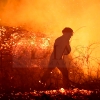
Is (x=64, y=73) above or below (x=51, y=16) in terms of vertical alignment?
below

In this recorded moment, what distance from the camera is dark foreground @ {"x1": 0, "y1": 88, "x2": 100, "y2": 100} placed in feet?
20.3

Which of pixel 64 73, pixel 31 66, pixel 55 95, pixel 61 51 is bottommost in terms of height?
pixel 55 95

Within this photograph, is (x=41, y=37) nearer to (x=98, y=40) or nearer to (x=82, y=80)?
(x=98, y=40)

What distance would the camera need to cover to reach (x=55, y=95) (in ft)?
21.3

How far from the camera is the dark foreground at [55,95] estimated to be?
20.3 feet

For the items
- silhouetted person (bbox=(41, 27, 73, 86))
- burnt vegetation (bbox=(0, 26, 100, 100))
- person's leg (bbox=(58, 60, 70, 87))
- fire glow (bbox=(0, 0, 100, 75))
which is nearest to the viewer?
burnt vegetation (bbox=(0, 26, 100, 100))

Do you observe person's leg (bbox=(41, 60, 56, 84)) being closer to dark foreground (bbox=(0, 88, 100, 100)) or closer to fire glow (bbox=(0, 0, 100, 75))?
dark foreground (bbox=(0, 88, 100, 100))

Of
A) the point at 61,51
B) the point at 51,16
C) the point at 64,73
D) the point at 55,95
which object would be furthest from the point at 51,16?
the point at 55,95

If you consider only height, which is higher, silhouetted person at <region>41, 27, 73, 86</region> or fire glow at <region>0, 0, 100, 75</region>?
fire glow at <region>0, 0, 100, 75</region>

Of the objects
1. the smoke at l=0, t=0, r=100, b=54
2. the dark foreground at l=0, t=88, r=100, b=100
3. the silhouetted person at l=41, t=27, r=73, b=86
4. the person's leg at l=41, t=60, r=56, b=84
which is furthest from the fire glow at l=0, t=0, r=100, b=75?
the dark foreground at l=0, t=88, r=100, b=100

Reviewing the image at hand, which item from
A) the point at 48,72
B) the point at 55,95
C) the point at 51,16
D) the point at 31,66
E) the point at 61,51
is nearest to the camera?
the point at 55,95

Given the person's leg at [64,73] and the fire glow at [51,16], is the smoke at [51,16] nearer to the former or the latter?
the fire glow at [51,16]

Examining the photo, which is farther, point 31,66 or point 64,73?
point 31,66

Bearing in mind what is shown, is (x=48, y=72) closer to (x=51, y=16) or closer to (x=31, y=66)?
(x=31, y=66)
